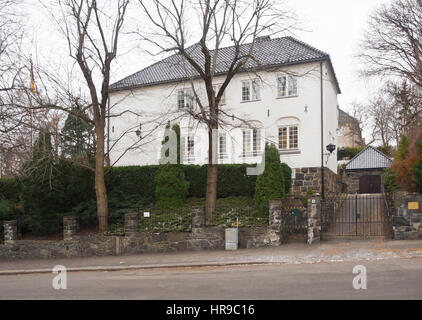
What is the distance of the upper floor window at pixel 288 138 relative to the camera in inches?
986

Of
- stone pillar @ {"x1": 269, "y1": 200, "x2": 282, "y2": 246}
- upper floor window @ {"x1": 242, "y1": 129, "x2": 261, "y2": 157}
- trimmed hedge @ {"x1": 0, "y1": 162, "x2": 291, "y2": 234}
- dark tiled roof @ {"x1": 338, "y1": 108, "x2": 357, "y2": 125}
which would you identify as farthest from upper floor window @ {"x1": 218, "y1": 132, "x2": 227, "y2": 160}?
dark tiled roof @ {"x1": 338, "y1": 108, "x2": 357, "y2": 125}

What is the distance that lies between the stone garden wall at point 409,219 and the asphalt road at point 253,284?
4076 mm

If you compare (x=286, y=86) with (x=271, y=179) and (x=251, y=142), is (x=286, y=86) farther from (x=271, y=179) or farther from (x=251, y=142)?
(x=271, y=179)

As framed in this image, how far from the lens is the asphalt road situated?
27.1 feet

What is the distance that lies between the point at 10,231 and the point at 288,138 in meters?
15.7

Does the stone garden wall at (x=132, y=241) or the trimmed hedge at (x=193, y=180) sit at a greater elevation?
the trimmed hedge at (x=193, y=180)

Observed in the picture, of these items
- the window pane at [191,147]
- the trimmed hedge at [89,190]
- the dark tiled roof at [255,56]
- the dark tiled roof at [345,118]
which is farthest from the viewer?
the dark tiled roof at [345,118]

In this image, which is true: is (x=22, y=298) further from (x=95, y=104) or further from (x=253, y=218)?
(x=95, y=104)

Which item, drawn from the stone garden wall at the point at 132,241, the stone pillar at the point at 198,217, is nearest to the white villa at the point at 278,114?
the stone garden wall at the point at 132,241

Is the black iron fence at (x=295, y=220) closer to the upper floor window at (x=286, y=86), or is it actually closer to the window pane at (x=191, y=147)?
the upper floor window at (x=286, y=86)

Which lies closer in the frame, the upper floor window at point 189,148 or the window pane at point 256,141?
the window pane at point 256,141

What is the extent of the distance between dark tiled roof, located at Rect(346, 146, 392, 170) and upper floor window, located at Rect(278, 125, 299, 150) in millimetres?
14018

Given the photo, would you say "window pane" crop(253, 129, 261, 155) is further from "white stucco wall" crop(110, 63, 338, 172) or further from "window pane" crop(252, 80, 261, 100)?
"window pane" crop(252, 80, 261, 100)
